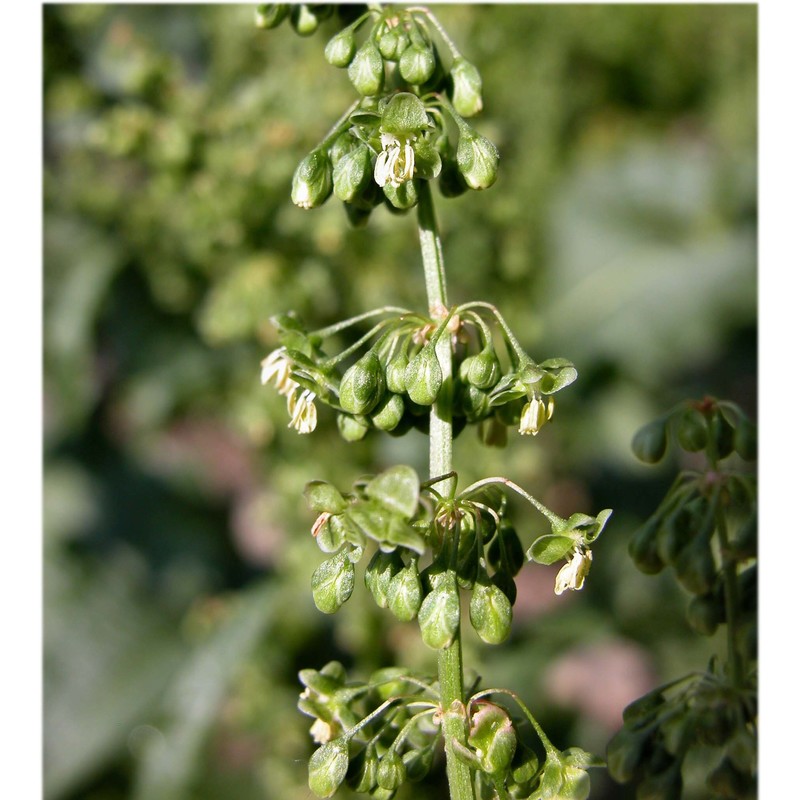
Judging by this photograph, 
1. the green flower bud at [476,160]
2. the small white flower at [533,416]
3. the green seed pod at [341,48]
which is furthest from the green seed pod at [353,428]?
the green seed pod at [341,48]

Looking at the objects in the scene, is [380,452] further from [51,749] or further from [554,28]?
[554,28]

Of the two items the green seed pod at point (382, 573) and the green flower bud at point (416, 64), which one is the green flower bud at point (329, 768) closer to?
the green seed pod at point (382, 573)

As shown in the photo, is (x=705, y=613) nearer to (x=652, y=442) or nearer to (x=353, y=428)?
(x=652, y=442)

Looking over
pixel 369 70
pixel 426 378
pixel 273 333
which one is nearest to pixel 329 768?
pixel 426 378


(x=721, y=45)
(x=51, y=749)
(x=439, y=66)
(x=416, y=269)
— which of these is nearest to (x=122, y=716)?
(x=51, y=749)

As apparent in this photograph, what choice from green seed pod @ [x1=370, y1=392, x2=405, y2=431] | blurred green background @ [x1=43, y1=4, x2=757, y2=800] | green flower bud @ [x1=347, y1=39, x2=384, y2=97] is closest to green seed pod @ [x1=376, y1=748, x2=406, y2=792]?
green seed pod @ [x1=370, y1=392, x2=405, y2=431]
